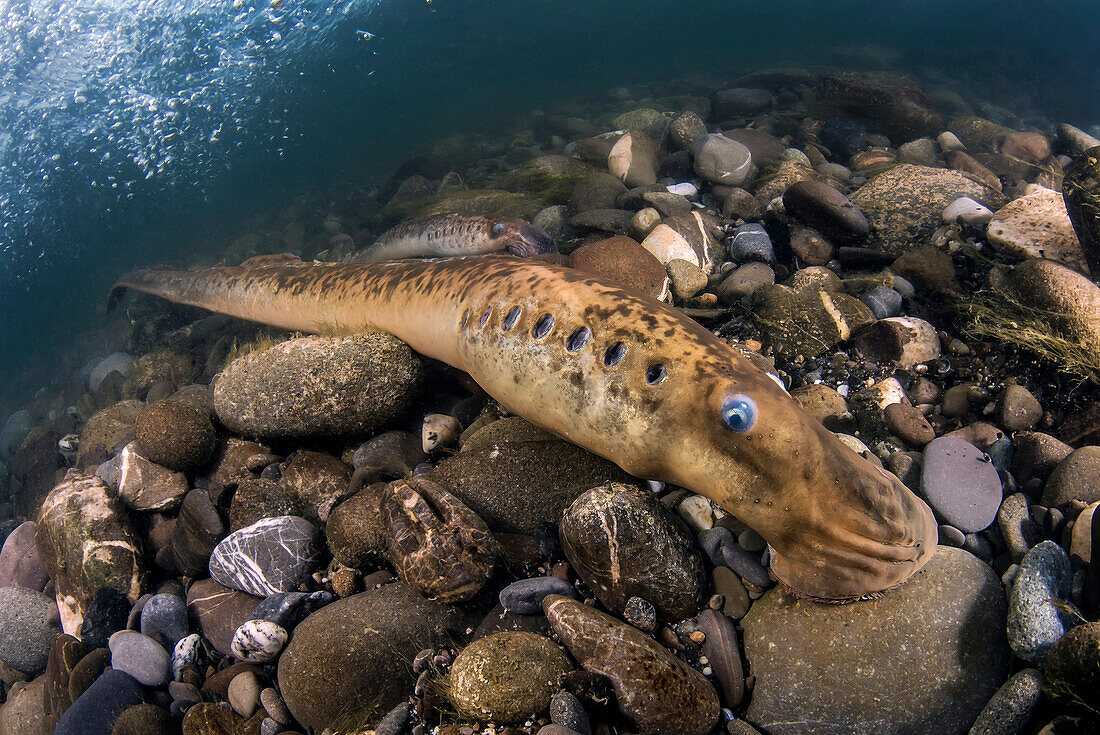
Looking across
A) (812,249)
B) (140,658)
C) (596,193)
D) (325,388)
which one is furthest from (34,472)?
(812,249)

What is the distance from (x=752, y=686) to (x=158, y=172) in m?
43.1

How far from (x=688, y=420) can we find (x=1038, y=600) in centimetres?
178

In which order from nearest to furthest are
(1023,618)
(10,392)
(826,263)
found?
(1023,618) → (826,263) → (10,392)

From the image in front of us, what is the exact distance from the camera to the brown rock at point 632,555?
8.81ft

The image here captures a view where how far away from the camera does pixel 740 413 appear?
7.64 ft

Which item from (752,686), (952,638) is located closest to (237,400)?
(752,686)

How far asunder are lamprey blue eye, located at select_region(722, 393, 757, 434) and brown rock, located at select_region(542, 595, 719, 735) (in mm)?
1139

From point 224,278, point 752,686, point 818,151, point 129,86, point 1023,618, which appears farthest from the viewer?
point 129,86

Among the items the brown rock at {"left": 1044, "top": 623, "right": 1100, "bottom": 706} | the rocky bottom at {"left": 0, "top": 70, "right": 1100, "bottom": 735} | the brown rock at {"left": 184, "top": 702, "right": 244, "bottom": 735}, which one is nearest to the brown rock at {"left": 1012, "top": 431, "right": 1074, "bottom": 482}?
the rocky bottom at {"left": 0, "top": 70, "right": 1100, "bottom": 735}

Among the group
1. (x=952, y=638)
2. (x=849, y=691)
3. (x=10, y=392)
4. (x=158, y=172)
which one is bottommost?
(x=10, y=392)

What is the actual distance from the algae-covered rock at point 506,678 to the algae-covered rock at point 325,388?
2347mm

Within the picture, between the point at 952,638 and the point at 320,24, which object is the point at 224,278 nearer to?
the point at 952,638

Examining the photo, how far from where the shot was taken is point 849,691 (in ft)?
7.75

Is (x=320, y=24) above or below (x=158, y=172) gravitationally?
above
